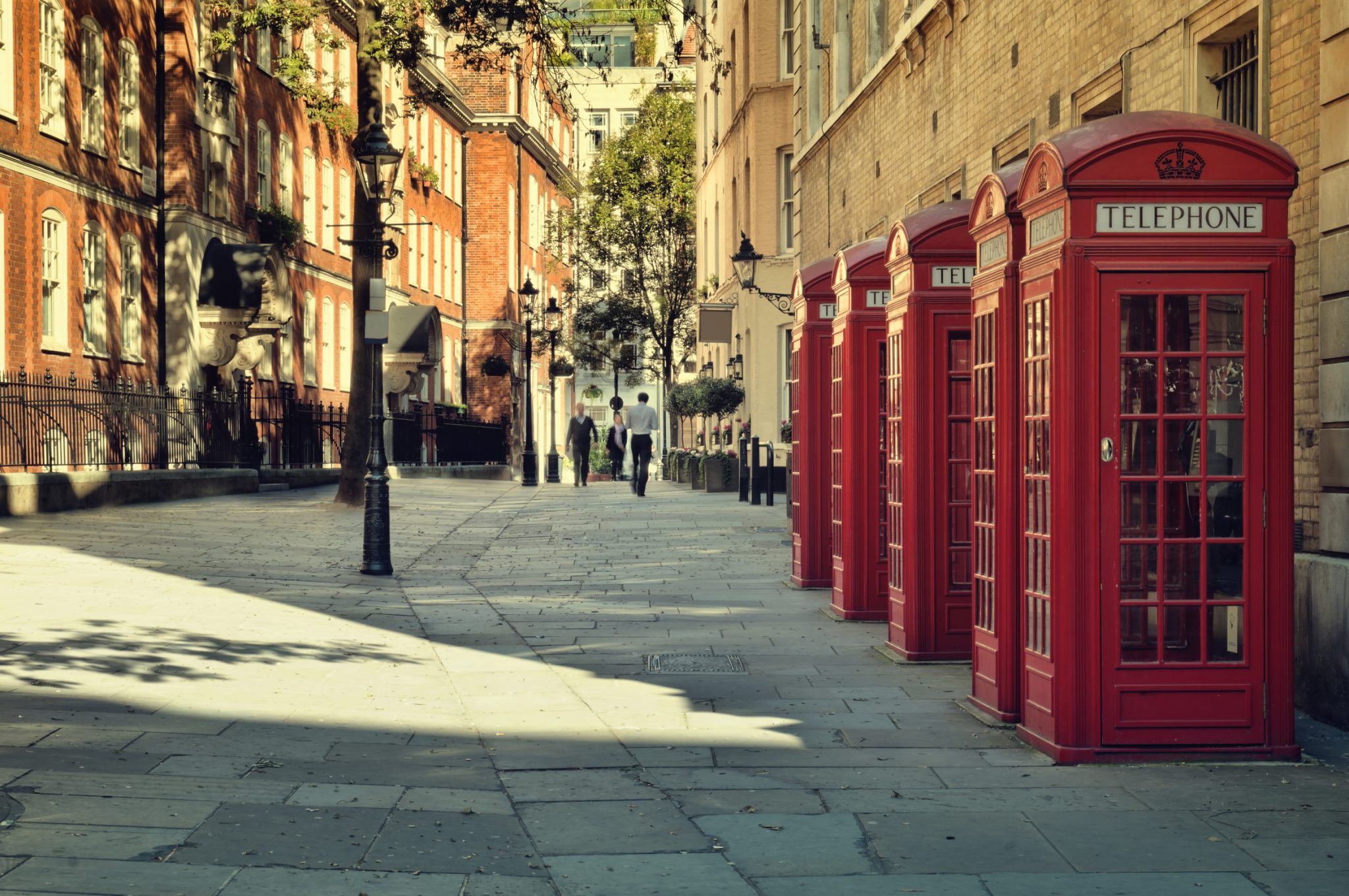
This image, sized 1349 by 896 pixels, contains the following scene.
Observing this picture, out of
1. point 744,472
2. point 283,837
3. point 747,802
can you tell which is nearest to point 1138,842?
point 747,802

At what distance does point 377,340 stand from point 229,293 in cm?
1901

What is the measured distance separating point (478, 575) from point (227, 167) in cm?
2314

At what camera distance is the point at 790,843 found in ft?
18.3

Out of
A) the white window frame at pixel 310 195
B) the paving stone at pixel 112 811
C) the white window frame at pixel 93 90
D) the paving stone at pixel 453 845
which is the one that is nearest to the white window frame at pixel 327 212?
the white window frame at pixel 310 195

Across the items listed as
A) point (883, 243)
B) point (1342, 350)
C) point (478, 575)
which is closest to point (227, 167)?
point (478, 575)

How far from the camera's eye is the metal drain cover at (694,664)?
9453 mm

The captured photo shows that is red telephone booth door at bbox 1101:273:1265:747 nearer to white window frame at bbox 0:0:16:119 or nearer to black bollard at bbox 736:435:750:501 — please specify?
black bollard at bbox 736:435:750:501

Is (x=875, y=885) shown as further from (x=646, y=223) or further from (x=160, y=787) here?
(x=646, y=223)

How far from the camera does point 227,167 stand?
3638cm

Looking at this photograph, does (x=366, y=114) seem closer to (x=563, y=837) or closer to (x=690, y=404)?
(x=690, y=404)

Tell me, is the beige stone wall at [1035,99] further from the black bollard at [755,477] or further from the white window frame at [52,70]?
the white window frame at [52,70]

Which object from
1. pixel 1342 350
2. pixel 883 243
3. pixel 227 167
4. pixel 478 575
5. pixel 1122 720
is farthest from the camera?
pixel 227 167

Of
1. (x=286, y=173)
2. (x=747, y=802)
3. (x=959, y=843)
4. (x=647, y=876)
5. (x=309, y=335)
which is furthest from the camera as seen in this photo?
(x=309, y=335)

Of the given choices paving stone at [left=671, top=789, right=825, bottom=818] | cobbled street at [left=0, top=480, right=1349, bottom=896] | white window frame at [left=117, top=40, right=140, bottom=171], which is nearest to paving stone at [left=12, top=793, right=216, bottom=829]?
cobbled street at [left=0, top=480, right=1349, bottom=896]
